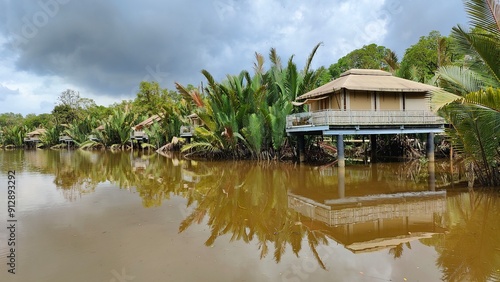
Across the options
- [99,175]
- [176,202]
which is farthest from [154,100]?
[176,202]

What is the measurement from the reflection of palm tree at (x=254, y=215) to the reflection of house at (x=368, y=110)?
14.3 ft

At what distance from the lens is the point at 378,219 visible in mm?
7012

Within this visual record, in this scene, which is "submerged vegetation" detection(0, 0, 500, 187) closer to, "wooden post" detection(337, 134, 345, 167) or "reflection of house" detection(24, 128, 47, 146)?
"wooden post" detection(337, 134, 345, 167)

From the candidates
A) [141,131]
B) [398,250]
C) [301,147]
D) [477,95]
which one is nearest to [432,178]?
[477,95]

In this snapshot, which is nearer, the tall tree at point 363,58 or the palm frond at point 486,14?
the palm frond at point 486,14

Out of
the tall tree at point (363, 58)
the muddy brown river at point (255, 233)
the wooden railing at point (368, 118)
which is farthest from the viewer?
the tall tree at point (363, 58)

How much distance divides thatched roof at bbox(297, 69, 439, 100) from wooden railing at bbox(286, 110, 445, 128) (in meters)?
1.14

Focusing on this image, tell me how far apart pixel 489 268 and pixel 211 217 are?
511 centimetres

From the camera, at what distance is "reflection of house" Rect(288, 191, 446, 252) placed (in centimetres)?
586

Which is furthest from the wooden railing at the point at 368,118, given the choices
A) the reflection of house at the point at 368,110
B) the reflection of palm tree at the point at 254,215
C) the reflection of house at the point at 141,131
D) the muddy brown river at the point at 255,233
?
the reflection of house at the point at 141,131

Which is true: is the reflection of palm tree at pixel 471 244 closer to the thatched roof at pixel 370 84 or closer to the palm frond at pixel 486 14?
the palm frond at pixel 486 14

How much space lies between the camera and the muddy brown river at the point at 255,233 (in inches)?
182

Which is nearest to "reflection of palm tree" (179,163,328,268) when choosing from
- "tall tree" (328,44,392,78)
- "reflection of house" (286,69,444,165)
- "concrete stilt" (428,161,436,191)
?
"reflection of house" (286,69,444,165)

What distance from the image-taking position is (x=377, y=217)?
7.15 meters
